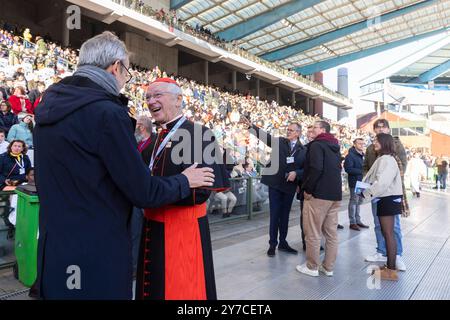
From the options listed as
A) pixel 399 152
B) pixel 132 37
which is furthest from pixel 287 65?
pixel 399 152

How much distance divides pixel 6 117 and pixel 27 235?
531 cm

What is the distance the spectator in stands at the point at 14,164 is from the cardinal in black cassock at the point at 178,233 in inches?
175

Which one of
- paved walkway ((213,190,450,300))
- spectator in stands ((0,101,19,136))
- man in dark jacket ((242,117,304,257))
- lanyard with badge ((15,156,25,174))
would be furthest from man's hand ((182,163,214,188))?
spectator in stands ((0,101,19,136))

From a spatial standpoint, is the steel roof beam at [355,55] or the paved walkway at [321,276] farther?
the steel roof beam at [355,55]

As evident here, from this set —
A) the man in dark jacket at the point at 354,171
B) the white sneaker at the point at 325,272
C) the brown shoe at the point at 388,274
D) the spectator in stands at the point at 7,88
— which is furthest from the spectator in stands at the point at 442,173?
the spectator in stands at the point at 7,88

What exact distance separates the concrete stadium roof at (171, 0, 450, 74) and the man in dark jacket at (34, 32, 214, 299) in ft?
83.4

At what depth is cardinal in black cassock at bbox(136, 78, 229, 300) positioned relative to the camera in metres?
1.87

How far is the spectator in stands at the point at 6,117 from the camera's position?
7598 mm

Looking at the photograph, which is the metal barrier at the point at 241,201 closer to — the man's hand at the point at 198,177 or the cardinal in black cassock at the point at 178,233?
the cardinal in black cassock at the point at 178,233

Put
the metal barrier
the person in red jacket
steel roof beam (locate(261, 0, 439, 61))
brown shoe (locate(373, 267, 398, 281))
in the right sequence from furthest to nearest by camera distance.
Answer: steel roof beam (locate(261, 0, 439, 61)) < the person in red jacket < the metal barrier < brown shoe (locate(373, 267, 398, 281))

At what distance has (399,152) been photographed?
4.96 metres

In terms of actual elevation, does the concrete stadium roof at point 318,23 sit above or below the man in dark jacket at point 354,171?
above

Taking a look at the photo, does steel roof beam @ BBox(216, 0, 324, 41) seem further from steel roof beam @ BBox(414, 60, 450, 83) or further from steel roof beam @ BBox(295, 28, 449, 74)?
steel roof beam @ BBox(414, 60, 450, 83)
